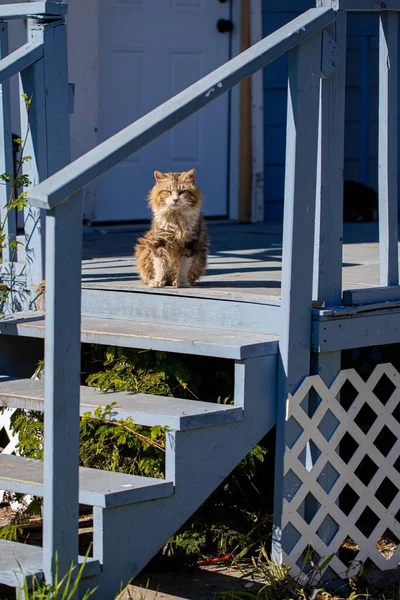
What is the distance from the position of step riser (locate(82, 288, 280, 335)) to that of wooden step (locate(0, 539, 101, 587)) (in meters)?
1.15

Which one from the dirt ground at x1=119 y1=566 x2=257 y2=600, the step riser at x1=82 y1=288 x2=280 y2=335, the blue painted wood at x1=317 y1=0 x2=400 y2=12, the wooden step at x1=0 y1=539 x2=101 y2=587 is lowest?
the dirt ground at x1=119 y1=566 x2=257 y2=600

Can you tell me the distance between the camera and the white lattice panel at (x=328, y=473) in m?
3.79

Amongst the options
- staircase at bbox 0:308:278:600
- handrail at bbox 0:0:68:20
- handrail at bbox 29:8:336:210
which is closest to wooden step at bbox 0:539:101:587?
staircase at bbox 0:308:278:600

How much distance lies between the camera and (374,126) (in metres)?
9.00

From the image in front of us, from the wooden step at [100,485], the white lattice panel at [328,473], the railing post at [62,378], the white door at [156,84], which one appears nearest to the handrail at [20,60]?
the railing post at [62,378]

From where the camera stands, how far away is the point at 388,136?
3.94 m

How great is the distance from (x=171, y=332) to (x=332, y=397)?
655mm

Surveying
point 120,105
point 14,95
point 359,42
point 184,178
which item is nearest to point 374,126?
point 359,42

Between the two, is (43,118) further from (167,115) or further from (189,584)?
(189,584)

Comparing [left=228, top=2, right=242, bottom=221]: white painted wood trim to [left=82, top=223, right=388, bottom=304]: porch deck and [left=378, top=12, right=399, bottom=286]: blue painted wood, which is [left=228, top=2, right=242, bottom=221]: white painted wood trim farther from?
[left=378, top=12, right=399, bottom=286]: blue painted wood

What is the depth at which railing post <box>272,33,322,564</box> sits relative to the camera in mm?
3643

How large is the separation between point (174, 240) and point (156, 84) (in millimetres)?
3420

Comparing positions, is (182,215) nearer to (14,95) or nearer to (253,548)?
(253,548)

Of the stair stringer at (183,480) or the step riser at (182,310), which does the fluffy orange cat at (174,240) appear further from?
the stair stringer at (183,480)
